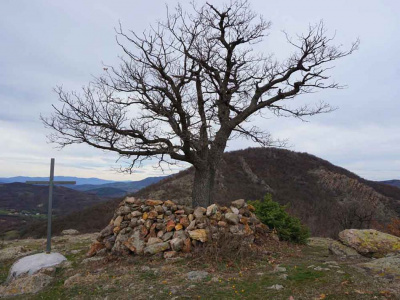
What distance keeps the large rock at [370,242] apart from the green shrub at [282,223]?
5.41 ft

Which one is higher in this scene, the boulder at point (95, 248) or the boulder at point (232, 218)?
the boulder at point (232, 218)

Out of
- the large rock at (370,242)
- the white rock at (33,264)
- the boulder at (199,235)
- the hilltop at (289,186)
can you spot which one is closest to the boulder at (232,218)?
the boulder at (199,235)

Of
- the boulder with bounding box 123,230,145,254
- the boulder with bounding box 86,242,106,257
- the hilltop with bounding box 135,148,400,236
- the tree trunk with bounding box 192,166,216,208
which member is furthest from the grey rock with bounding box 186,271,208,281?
the hilltop with bounding box 135,148,400,236

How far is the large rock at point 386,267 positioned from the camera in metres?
5.58

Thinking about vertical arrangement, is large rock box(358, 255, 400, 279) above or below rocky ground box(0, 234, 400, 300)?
above

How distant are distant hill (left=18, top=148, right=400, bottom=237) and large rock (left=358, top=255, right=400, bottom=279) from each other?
1739 cm

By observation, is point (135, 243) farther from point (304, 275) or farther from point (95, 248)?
point (304, 275)

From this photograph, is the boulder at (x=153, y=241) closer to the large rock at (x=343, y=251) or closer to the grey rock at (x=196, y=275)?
the grey rock at (x=196, y=275)

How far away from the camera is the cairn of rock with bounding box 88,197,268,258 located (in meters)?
7.83

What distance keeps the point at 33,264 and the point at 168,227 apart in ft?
12.0

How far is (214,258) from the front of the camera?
7113mm

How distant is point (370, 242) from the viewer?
314 inches

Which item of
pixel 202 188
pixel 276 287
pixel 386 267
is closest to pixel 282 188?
pixel 202 188

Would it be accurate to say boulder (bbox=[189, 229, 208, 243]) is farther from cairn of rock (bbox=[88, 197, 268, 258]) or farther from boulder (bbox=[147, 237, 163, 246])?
boulder (bbox=[147, 237, 163, 246])
